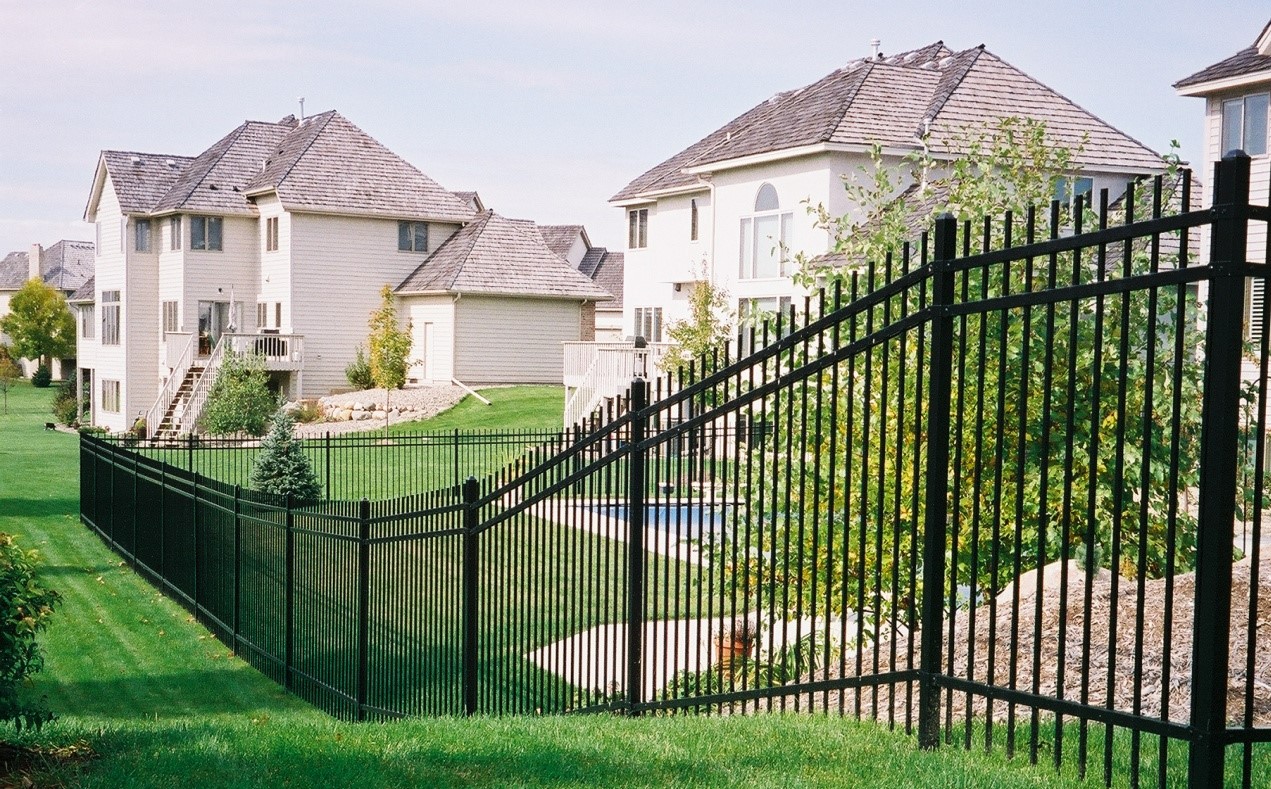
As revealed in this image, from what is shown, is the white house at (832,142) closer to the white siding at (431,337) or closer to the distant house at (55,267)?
the white siding at (431,337)

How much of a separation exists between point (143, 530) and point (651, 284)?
27.6 m

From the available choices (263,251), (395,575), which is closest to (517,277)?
(263,251)

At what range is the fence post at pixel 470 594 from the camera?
8.52 m

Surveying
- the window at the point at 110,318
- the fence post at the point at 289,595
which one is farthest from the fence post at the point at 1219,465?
the window at the point at 110,318

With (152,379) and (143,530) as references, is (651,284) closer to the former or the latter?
(152,379)

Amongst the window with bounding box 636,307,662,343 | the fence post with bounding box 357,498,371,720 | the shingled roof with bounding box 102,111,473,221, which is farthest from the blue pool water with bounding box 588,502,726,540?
the shingled roof with bounding box 102,111,473,221

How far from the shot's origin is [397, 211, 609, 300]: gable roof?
4659 cm

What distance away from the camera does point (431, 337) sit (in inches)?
1874

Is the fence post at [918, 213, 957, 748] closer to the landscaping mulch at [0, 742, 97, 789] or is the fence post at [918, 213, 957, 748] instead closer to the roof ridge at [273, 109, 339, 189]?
the landscaping mulch at [0, 742, 97, 789]

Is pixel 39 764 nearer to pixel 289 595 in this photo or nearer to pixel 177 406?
pixel 289 595

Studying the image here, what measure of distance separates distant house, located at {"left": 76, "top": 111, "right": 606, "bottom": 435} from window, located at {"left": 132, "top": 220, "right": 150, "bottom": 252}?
0.05 m

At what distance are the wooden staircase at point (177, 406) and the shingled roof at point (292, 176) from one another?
6.68 meters

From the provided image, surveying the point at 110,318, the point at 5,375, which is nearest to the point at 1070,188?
the point at 110,318

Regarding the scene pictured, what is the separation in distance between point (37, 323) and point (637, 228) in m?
57.4
